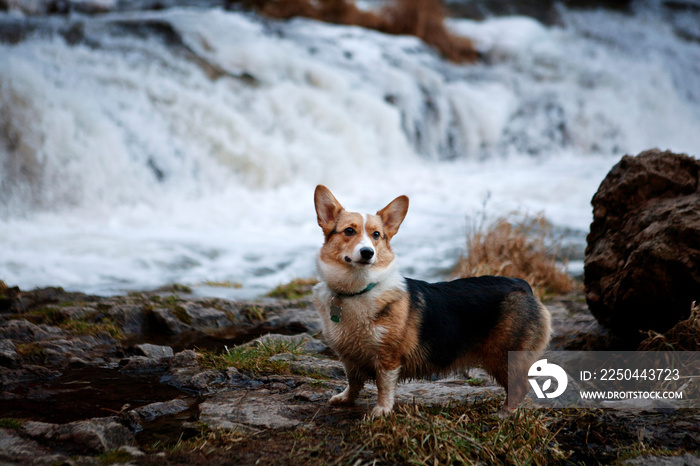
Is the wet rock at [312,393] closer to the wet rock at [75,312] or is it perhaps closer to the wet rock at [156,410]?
the wet rock at [156,410]

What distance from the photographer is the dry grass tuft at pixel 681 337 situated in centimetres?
360

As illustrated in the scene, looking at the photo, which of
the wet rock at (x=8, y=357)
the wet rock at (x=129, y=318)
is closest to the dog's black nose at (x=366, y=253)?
the wet rock at (x=8, y=357)

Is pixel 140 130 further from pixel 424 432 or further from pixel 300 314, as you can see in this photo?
pixel 424 432

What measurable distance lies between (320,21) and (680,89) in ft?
41.0

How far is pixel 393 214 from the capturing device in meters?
3.24

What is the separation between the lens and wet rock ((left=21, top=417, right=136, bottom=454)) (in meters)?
2.43

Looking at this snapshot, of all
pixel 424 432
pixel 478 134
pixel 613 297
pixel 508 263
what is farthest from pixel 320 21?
pixel 424 432

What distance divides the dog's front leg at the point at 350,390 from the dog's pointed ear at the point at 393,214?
2.52 feet

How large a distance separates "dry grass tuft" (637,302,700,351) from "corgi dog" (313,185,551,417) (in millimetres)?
1093

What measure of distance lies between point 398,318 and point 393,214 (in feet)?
2.00

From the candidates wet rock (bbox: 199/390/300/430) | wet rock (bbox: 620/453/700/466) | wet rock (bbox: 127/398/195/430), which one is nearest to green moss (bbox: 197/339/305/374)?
wet rock (bbox: 199/390/300/430)

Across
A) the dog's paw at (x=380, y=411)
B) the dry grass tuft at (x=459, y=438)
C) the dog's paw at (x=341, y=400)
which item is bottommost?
the dog's paw at (x=341, y=400)

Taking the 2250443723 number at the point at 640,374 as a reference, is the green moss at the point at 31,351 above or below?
below

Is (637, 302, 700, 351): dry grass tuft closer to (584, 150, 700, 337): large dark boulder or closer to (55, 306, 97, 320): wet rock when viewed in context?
(584, 150, 700, 337): large dark boulder
